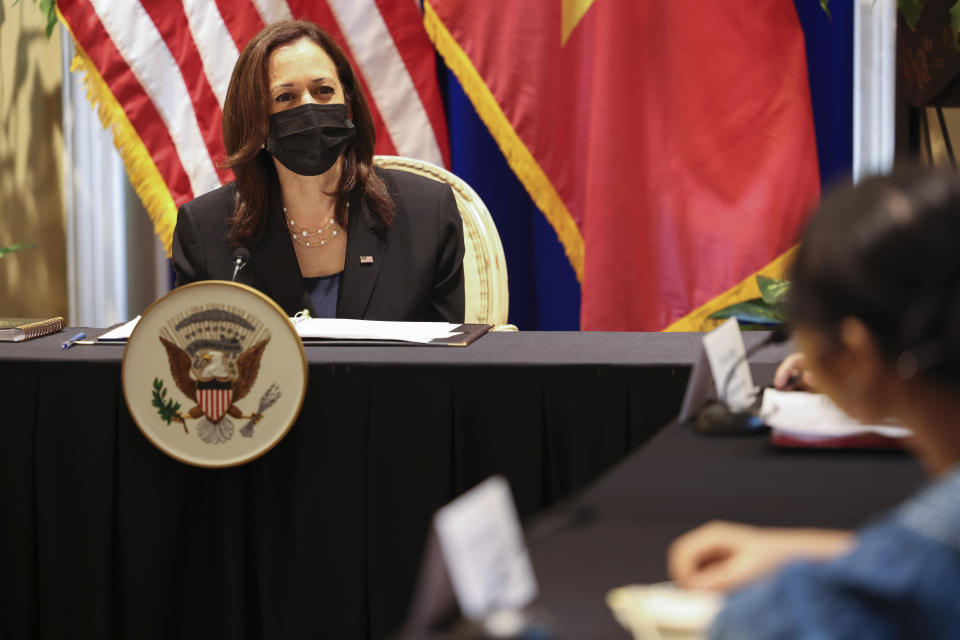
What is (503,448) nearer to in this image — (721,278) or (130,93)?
(721,278)

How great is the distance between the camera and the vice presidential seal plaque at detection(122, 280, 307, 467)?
5.47 feet

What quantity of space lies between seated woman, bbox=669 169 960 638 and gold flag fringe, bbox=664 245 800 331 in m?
2.33

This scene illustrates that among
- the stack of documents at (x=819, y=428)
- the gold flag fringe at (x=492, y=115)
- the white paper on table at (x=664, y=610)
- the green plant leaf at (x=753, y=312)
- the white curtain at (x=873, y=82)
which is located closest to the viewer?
the white paper on table at (x=664, y=610)

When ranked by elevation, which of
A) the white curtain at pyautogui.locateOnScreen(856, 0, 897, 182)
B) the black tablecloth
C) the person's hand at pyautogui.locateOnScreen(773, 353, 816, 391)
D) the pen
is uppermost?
the white curtain at pyautogui.locateOnScreen(856, 0, 897, 182)

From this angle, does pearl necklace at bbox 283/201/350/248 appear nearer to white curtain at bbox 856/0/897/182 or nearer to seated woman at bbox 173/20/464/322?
seated woman at bbox 173/20/464/322

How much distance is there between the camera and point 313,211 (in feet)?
8.02

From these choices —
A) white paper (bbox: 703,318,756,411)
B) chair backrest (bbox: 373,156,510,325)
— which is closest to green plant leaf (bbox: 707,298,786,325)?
chair backrest (bbox: 373,156,510,325)

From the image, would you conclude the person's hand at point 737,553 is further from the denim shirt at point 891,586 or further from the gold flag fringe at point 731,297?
the gold flag fringe at point 731,297

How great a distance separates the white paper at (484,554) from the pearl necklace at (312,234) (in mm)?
1740

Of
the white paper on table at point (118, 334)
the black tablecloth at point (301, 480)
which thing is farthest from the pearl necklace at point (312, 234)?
the black tablecloth at point (301, 480)

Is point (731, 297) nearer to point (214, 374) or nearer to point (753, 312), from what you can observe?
point (753, 312)

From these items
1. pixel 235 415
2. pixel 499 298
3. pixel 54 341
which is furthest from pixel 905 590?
pixel 499 298

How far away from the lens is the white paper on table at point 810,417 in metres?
1.18

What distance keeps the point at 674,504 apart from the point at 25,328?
4.84 ft
